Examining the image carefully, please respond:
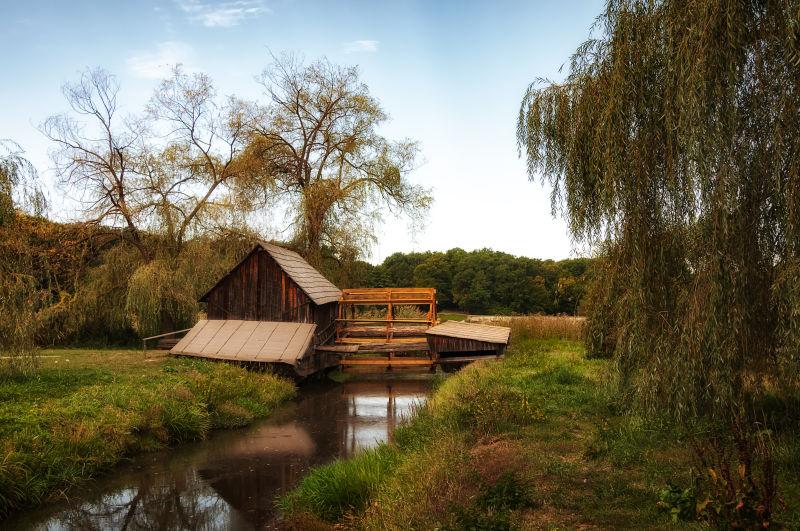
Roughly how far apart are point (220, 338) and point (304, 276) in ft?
13.4

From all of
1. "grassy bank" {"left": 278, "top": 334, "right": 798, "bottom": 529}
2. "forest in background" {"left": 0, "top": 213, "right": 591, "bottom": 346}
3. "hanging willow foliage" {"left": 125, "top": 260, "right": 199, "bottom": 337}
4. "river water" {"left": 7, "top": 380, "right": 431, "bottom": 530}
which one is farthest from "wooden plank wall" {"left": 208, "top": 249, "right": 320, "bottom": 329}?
"grassy bank" {"left": 278, "top": 334, "right": 798, "bottom": 529}

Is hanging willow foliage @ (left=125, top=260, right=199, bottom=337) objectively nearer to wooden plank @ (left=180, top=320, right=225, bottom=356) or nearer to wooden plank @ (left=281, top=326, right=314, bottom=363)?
wooden plank @ (left=180, top=320, right=225, bottom=356)

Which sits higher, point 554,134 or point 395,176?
point 395,176

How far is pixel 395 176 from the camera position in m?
31.2

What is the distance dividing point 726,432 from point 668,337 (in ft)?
5.47

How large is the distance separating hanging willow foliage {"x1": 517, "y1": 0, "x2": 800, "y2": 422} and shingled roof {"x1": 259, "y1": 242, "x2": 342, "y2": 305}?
47.8ft

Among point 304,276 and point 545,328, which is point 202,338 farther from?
point 545,328

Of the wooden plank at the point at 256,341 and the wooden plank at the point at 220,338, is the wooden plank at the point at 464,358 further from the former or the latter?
the wooden plank at the point at 220,338

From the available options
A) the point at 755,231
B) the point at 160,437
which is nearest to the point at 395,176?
the point at 160,437

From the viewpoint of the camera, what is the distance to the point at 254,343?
19.5m

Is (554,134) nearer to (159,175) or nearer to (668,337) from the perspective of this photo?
(668,337)

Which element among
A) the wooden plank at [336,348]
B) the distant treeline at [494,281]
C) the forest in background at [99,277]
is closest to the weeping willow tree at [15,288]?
the forest in background at [99,277]

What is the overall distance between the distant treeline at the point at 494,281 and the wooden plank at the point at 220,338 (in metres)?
22.7

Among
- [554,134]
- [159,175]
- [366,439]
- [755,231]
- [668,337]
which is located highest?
[159,175]
